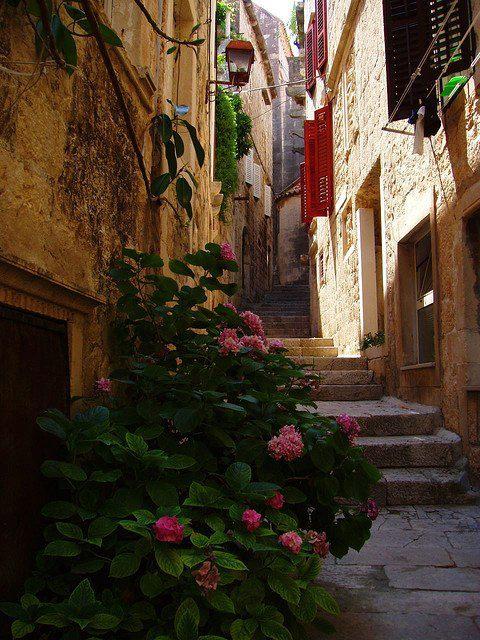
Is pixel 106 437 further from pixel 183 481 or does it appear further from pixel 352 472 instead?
pixel 352 472

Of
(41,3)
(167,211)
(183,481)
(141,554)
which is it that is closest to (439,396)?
(167,211)

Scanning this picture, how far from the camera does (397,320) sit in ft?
19.0

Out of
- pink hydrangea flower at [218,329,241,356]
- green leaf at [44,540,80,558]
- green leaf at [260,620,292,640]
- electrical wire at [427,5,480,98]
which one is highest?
electrical wire at [427,5,480,98]

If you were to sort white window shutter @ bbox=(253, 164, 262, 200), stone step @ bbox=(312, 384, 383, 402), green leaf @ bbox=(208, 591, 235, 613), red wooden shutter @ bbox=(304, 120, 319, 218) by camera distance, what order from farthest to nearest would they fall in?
white window shutter @ bbox=(253, 164, 262, 200) → red wooden shutter @ bbox=(304, 120, 319, 218) → stone step @ bbox=(312, 384, 383, 402) → green leaf @ bbox=(208, 591, 235, 613)

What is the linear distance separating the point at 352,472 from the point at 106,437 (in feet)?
2.97

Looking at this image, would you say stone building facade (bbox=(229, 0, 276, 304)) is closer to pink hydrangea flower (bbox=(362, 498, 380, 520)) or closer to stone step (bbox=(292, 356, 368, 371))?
stone step (bbox=(292, 356, 368, 371))

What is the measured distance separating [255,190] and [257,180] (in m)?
0.32

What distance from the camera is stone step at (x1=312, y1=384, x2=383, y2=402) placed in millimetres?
6281

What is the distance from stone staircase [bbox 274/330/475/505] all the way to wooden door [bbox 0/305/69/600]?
1.78 meters

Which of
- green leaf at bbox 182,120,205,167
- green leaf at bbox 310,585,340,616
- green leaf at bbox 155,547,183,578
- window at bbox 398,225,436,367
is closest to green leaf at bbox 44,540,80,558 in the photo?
green leaf at bbox 155,547,183,578

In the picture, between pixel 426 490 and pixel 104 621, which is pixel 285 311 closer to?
pixel 426 490

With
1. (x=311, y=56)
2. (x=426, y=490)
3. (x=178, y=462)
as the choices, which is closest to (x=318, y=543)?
(x=178, y=462)

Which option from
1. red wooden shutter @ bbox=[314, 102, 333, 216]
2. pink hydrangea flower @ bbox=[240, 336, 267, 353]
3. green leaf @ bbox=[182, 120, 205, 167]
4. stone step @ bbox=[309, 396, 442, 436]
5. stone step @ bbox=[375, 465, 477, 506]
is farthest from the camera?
red wooden shutter @ bbox=[314, 102, 333, 216]

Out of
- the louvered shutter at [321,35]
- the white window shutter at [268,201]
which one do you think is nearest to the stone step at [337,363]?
the louvered shutter at [321,35]
